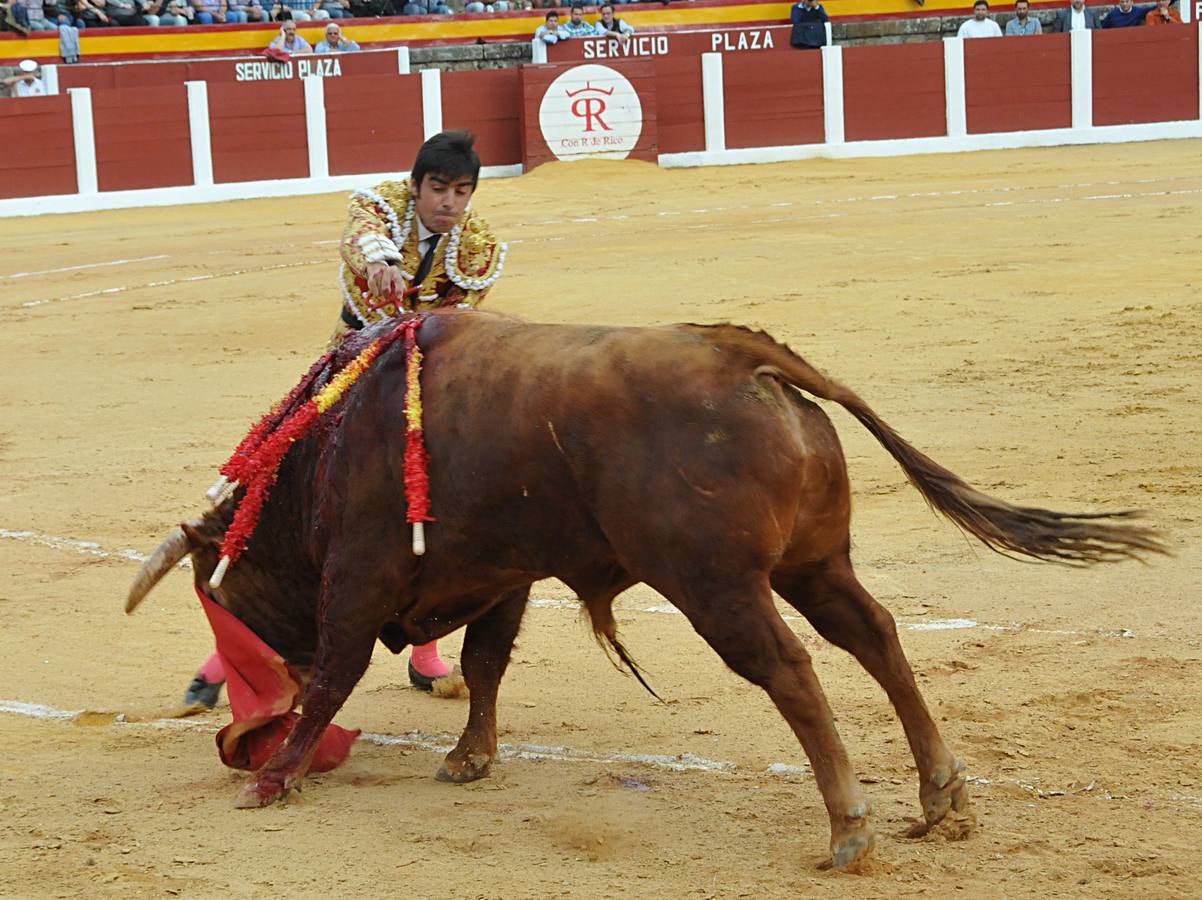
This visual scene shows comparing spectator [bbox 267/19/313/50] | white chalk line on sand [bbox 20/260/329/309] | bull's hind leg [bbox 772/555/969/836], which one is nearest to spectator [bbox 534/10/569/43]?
spectator [bbox 267/19/313/50]

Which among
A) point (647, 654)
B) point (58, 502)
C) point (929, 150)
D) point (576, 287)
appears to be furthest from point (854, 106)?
point (647, 654)

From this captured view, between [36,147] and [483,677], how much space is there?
12337mm

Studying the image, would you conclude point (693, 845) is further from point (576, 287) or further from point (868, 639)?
point (576, 287)

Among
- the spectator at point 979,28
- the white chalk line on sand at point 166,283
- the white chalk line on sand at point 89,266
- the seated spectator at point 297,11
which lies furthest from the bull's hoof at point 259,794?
the seated spectator at point 297,11

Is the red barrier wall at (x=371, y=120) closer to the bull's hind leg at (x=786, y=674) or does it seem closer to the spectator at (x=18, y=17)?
the spectator at (x=18, y=17)

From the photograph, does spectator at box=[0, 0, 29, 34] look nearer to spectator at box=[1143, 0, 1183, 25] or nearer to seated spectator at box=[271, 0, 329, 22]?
seated spectator at box=[271, 0, 329, 22]

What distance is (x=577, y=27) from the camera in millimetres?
17281

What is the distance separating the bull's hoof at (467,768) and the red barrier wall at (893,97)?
44.2 ft

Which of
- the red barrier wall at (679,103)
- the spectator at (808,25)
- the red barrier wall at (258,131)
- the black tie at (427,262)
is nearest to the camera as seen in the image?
the black tie at (427,262)

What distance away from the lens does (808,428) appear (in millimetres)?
2902

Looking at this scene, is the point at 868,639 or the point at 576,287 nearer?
the point at 868,639

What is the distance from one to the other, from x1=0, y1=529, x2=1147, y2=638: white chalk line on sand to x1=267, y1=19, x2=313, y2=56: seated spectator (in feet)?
39.9

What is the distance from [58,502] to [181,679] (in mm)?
2075

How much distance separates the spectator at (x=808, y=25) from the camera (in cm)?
1675
